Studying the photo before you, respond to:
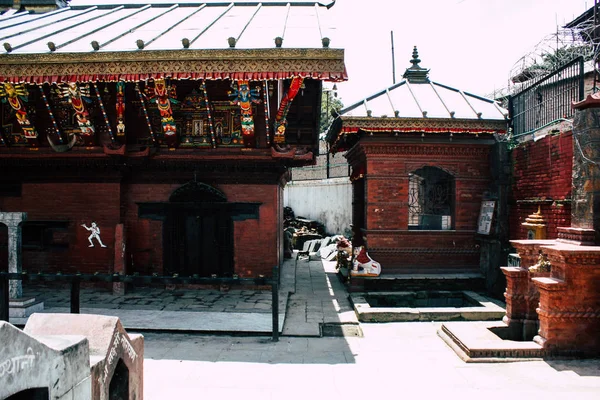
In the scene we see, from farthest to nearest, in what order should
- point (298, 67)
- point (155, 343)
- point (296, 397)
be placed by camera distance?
point (298, 67)
point (155, 343)
point (296, 397)

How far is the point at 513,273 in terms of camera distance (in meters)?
7.19

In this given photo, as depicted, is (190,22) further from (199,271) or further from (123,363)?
(123,363)

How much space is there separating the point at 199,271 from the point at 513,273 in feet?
23.4

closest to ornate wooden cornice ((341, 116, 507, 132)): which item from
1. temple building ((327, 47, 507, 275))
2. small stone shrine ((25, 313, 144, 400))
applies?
temple building ((327, 47, 507, 275))

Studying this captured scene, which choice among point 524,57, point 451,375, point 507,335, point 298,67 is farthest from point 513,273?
point 524,57

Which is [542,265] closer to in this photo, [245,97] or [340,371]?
[340,371]

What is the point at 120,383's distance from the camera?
3.64 m

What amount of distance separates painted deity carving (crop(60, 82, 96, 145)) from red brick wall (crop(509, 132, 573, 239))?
1014 centimetres

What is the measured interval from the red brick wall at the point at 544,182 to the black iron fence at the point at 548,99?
3.78ft

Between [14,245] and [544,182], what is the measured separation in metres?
11.0

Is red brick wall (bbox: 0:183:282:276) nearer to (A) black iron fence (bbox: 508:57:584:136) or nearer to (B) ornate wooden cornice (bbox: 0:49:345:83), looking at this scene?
(B) ornate wooden cornice (bbox: 0:49:345:83)

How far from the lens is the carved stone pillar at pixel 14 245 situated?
26.9 feet

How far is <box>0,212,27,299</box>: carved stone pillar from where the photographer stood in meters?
8.19

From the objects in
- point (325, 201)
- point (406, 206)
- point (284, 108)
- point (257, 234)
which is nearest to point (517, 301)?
point (406, 206)
